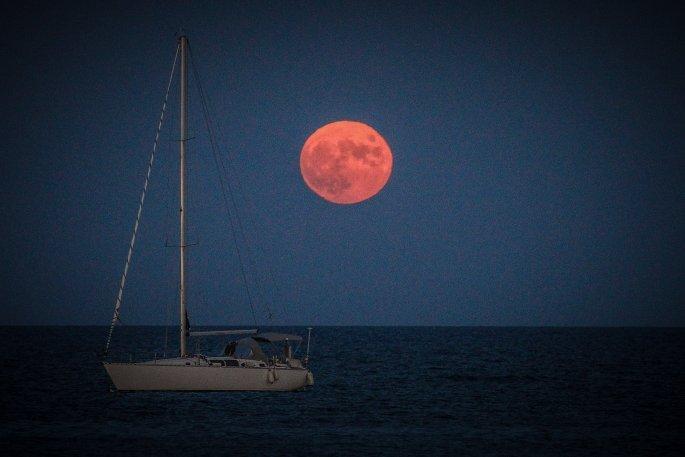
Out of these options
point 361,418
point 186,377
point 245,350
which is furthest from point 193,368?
point 361,418

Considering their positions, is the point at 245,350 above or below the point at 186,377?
above

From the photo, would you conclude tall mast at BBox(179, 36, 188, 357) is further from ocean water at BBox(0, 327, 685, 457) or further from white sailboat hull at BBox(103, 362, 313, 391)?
ocean water at BBox(0, 327, 685, 457)

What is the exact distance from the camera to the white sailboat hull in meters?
37.7

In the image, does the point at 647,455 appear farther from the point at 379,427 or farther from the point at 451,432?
the point at 379,427

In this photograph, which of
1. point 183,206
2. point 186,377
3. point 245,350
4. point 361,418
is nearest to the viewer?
point 361,418

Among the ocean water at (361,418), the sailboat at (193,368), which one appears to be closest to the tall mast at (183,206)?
the sailboat at (193,368)

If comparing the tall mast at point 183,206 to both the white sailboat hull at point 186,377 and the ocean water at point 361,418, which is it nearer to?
the white sailboat hull at point 186,377

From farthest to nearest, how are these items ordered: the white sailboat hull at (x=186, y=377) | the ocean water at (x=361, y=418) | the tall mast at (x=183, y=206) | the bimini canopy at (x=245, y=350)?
the bimini canopy at (x=245, y=350)
the tall mast at (x=183, y=206)
the white sailboat hull at (x=186, y=377)
the ocean water at (x=361, y=418)

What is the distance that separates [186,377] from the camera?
37938mm

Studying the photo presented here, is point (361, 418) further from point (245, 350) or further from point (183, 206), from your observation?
point (183, 206)

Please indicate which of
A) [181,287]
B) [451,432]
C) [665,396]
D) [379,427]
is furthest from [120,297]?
[665,396]

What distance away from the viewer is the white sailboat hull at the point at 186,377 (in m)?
37.7

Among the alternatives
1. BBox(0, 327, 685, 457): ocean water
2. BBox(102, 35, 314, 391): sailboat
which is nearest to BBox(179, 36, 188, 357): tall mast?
BBox(102, 35, 314, 391): sailboat

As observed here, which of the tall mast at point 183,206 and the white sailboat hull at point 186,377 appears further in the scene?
the tall mast at point 183,206
